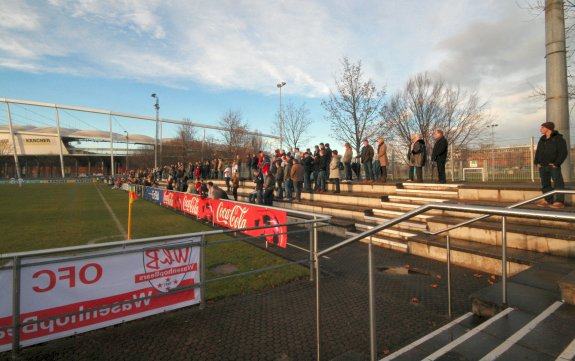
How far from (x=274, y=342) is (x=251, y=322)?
25.2 inches

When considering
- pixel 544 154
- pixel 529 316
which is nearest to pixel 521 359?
pixel 529 316

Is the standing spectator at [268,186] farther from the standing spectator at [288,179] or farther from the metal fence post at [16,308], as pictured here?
the metal fence post at [16,308]

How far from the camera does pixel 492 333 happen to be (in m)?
3.16

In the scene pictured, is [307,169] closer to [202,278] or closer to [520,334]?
[202,278]

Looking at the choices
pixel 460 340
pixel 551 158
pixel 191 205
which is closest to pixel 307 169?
pixel 191 205

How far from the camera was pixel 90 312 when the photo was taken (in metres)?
3.99

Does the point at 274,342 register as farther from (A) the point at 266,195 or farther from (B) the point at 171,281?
(A) the point at 266,195

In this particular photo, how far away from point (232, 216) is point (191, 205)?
5.92m

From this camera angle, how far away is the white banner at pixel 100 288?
362cm

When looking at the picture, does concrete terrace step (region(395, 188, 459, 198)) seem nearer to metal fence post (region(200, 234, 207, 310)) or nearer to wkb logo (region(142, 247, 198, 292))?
metal fence post (region(200, 234, 207, 310))

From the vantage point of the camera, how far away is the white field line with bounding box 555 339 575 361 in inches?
91.5

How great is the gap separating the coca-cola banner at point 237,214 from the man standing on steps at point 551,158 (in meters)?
6.10

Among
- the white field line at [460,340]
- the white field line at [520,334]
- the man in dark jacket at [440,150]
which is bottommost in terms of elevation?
the white field line at [460,340]

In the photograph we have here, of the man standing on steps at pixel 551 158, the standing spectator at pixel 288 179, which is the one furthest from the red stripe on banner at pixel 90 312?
the standing spectator at pixel 288 179
